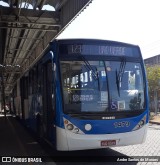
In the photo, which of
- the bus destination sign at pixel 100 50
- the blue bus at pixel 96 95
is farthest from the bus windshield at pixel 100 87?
the bus destination sign at pixel 100 50

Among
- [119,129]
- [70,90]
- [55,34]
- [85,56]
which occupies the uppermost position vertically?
[55,34]

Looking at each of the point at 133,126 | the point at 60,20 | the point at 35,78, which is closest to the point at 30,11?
the point at 60,20

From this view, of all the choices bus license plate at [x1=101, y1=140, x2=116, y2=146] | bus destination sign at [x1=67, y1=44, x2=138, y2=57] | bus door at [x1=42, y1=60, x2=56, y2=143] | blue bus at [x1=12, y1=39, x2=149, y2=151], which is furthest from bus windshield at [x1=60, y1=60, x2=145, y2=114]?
bus license plate at [x1=101, y1=140, x2=116, y2=146]

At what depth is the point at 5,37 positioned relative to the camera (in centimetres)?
2197

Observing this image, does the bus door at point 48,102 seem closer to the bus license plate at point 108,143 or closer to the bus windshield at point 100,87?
the bus windshield at point 100,87

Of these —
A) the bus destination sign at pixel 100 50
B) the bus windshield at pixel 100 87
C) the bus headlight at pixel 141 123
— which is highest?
the bus destination sign at pixel 100 50

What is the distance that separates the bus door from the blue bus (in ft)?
0.17

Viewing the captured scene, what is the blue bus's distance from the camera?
8391 millimetres

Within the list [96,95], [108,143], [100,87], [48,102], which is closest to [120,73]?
[100,87]

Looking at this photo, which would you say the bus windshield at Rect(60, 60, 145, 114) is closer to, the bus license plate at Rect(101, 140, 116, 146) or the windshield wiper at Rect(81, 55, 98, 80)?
the windshield wiper at Rect(81, 55, 98, 80)

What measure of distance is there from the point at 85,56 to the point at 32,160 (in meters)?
2.98

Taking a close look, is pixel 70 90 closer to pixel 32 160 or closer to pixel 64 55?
pixel 64 55

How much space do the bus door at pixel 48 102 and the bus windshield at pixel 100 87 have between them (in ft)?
1.92

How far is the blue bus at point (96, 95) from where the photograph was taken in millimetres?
8391
